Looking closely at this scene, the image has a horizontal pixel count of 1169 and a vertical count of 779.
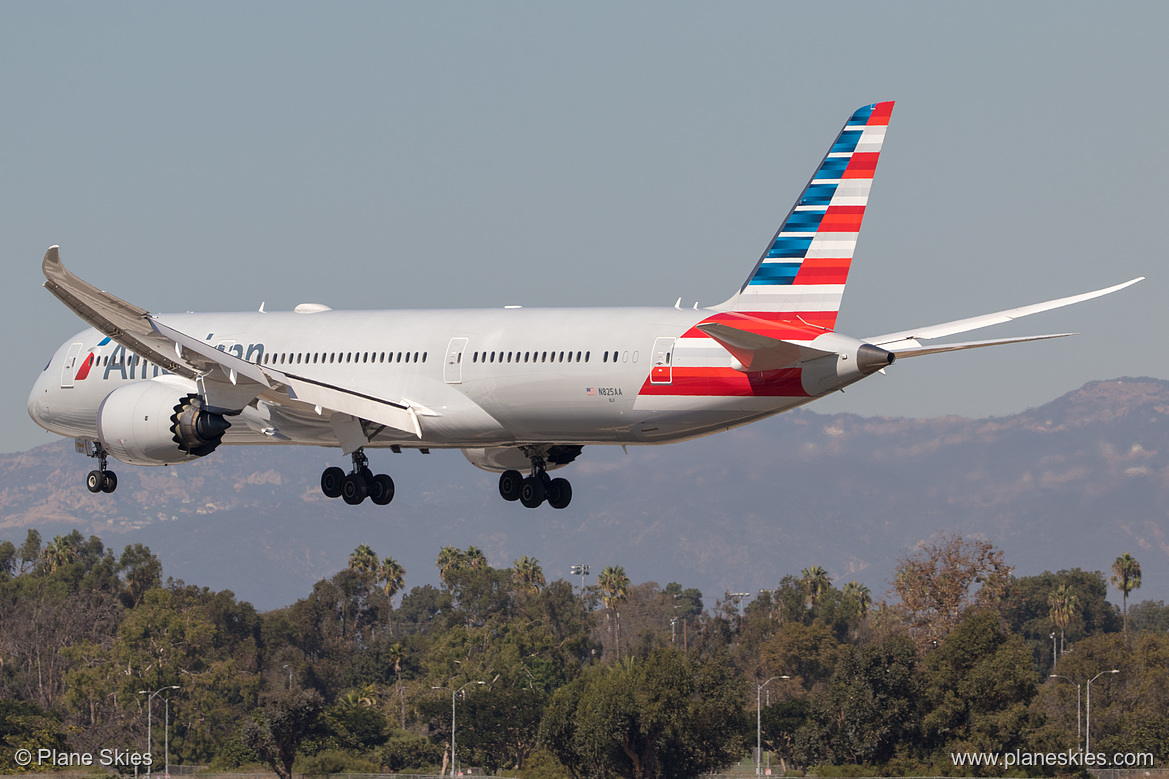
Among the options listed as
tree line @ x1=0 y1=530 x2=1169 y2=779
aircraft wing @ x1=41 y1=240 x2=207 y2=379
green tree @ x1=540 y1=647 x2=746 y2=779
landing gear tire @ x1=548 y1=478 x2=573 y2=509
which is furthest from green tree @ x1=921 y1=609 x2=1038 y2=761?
aircraft wing @ x1=41 y1=240 x2=207 y2=379

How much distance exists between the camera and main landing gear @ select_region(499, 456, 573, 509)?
4766 centimetres

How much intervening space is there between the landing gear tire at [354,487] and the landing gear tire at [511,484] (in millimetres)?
4425

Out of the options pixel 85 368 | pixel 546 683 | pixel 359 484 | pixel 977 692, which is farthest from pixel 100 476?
pixel 546 683

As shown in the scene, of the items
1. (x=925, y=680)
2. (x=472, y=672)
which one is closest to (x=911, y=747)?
(x=925, y=680)

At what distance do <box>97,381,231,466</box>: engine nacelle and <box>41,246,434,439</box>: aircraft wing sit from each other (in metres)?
0.97

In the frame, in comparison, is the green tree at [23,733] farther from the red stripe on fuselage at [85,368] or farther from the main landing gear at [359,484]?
the main landing gear at [359,484]

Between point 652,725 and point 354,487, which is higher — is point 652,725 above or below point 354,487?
below

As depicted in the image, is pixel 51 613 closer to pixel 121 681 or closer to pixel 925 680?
pixel 121 681

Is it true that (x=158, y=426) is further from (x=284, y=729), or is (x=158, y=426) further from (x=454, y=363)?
(x=284, y=729)

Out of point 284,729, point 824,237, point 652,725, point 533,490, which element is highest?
point 824,237

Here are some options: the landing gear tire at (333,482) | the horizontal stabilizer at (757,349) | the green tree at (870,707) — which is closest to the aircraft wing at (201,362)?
the landing gear tire at (333,482)

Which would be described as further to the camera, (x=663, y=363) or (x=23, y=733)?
(x=23, y=733)

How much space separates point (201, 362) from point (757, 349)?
13891mm

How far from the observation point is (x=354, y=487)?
1791 inches
